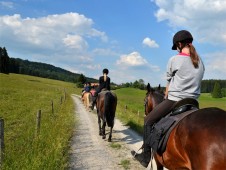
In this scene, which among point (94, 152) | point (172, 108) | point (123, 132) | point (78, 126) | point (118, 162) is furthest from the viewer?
point (78, 126)

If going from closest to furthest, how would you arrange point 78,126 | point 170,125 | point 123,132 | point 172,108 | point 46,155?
point 170,125, point 172,108, point 46,155, point 123,132, point 78,126

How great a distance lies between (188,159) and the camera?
187 inches

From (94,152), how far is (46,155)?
7.99 feet

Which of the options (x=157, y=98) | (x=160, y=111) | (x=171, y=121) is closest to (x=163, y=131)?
(x=171, y=121)

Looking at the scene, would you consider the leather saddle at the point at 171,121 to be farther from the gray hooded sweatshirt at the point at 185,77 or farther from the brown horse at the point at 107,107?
the brown horse at the point at 107,107

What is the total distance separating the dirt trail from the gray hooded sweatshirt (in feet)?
13.0

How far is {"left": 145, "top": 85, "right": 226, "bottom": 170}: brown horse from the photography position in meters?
4.13

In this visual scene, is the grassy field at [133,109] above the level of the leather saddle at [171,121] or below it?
below

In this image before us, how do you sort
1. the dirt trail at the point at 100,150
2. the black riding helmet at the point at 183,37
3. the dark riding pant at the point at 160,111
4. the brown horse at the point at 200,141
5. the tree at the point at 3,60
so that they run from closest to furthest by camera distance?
the brown horse at the point at 200,141
the black riding helmet at the point at 183,37
the dark riding pant at the point at 160,111
the dirt trail at the point at 100,150
the tree at the point at 3,60

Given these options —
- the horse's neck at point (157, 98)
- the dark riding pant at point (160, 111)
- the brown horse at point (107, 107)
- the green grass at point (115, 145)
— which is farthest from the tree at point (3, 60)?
the dark riding pant at point (160, 111)

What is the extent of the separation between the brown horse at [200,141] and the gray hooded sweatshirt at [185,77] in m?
0.84

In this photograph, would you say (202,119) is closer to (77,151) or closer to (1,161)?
(1,161)

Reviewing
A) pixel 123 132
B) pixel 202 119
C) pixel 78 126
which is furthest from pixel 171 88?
pixel 78 126

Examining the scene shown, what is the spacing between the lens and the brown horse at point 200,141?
4.13 metres
